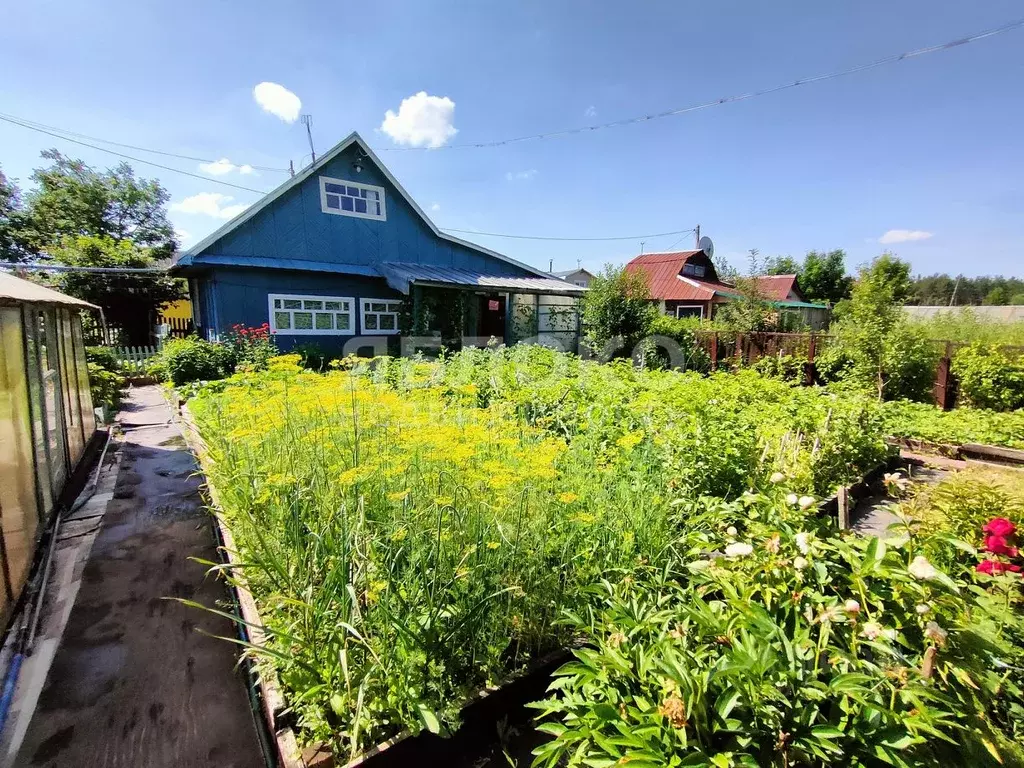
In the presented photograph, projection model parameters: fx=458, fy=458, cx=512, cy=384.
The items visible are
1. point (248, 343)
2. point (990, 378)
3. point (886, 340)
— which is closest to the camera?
point (990, 378)

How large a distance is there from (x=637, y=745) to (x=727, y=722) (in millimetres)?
235

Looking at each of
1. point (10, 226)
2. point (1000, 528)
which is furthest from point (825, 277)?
point (10, 226)

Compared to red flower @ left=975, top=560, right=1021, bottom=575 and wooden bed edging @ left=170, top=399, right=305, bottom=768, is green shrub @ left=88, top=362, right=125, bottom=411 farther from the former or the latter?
red flower @ left=975, top=560, right=1021, bottom=575

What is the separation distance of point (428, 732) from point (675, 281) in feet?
90.9

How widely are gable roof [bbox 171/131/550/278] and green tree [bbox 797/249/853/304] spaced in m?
32.2

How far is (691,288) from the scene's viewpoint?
25719mm

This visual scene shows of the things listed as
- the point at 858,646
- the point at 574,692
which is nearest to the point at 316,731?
the point at 574,692

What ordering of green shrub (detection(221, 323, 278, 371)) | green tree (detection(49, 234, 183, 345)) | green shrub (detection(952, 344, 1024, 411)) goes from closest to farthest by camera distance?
green shrub (detection(952, 344, 1024, 411))
green shrub (detection(221, 323, 278, 371))
green tree (detection(49, 234, 183, 345))

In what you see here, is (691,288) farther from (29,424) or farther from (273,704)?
(273,704)

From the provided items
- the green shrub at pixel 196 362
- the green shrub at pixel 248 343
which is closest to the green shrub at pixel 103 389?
the green shrub at pixel 196 362

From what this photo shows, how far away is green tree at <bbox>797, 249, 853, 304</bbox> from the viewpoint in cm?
3697

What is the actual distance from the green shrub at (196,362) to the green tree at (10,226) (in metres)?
17.3

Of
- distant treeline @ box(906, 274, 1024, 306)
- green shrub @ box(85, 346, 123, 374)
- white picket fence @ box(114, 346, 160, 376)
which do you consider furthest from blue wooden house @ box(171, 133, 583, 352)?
distant treeline @ box(906, 274, 1024, 306)

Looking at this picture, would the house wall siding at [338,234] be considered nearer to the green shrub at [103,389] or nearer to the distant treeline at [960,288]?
the green shrub at [103,389]
